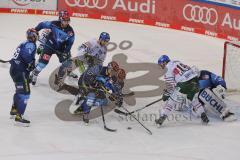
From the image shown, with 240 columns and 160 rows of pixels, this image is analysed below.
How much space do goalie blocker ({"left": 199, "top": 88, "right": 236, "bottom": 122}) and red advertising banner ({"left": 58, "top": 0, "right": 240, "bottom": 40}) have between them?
218 inches

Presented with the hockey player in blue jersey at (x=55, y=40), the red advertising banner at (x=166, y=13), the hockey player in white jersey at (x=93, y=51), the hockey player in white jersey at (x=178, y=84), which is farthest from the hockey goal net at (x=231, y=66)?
the hockey player in blue jersey at (x=55, y=40)

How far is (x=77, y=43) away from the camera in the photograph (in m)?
14.9

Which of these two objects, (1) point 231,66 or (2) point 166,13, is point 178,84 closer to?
(1) point 231,66

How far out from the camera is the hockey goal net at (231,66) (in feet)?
41.1

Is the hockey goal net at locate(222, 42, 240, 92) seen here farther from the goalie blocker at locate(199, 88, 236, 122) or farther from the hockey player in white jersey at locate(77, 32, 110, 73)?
the hockey player in white jersey at locate(77, 32, 110, 73)

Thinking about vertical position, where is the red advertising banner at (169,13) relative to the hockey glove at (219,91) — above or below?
above

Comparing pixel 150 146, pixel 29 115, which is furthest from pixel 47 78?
pixel 150 146

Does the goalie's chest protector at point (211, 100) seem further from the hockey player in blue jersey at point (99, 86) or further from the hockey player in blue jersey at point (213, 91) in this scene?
the hockey player in blue jersey at point (99, 86)

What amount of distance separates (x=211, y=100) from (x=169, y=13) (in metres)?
6.21

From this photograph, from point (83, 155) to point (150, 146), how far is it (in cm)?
119

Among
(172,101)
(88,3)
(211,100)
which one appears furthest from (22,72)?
(88,3)

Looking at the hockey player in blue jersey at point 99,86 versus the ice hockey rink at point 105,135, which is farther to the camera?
the hockey player in blue jersey at point 99,86

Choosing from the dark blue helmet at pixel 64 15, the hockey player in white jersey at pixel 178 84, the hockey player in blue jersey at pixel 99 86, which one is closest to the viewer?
the hockey player in blue jersey at pixel 99 86

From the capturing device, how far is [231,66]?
12.7 m
